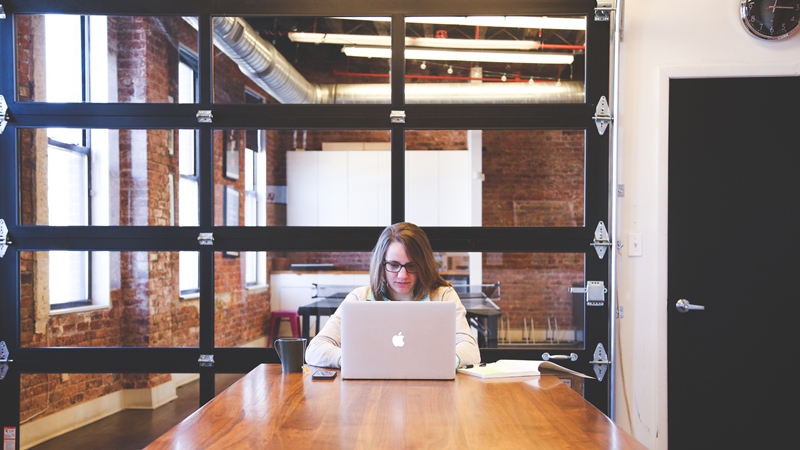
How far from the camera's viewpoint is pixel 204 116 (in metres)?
3.53

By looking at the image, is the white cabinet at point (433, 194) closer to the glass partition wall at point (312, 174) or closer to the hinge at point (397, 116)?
the glass partition wall at point (312, 174)

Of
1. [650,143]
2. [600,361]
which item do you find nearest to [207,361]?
[600,361]

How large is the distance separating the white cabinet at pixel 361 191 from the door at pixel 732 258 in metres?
1.16

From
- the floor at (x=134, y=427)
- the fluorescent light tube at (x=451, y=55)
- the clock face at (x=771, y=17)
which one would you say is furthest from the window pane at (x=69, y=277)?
the clock face at (x=771, y=17)

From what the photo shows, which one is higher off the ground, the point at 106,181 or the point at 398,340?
the point at 106,181

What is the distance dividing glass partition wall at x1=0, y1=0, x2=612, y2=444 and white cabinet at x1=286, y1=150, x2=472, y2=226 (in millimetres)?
11

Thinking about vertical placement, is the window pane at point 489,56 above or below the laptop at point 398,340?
above

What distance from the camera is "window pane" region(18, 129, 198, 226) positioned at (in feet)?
11.9

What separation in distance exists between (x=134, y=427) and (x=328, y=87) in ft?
8.24

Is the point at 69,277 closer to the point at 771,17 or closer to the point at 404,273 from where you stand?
the point at 404,273

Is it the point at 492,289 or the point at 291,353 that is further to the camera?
the point at 492,289

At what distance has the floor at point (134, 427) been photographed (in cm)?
393

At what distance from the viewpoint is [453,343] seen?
7.45ft

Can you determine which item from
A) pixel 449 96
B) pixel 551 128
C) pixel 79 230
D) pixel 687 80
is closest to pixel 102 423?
pixel 79 230
